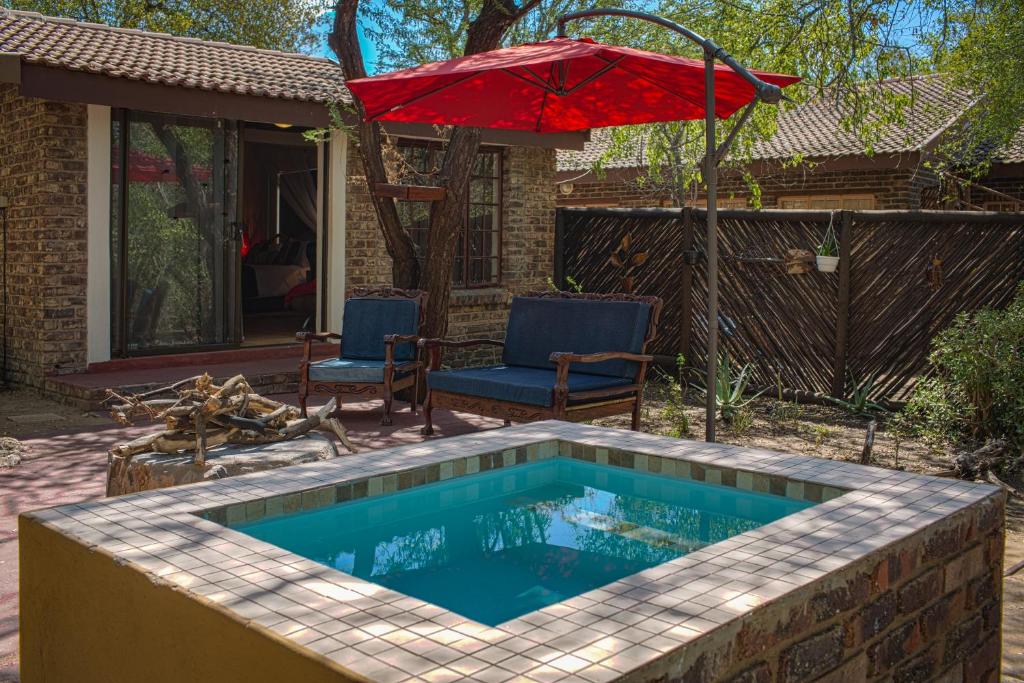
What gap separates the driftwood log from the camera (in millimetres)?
4465

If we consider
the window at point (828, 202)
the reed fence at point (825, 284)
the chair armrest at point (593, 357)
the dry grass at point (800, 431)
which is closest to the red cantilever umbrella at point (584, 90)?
the chair armrest at point (593, 357)

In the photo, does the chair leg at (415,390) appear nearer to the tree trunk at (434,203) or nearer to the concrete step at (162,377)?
the tree trunk at (434,203)

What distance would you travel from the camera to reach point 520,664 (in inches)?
72.7

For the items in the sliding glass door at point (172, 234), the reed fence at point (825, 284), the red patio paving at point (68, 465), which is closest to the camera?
the red patio paving at point (68, 465)

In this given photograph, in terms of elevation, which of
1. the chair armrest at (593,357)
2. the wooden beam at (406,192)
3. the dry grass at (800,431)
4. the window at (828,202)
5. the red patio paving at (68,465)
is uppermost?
the window at (828,202)

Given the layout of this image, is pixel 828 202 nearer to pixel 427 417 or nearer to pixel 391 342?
pixel 391 342

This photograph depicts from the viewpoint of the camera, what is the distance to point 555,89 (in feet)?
22.2

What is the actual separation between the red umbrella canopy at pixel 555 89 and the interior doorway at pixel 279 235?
5.32 meters

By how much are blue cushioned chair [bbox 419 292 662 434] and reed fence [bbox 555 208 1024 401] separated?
2.67 m

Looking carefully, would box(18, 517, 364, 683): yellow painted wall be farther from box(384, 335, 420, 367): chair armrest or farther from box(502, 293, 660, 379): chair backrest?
box(384, 335, 420, 367): chair armrest

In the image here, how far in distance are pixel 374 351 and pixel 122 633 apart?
5780 millimetres

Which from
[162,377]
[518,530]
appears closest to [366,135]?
[162,377]

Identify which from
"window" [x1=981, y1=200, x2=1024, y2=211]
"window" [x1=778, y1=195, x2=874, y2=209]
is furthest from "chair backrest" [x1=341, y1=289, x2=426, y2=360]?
"window" [x1=981, y1=200, x2=1024, y2=211]

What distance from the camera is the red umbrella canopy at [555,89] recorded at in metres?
5.96
